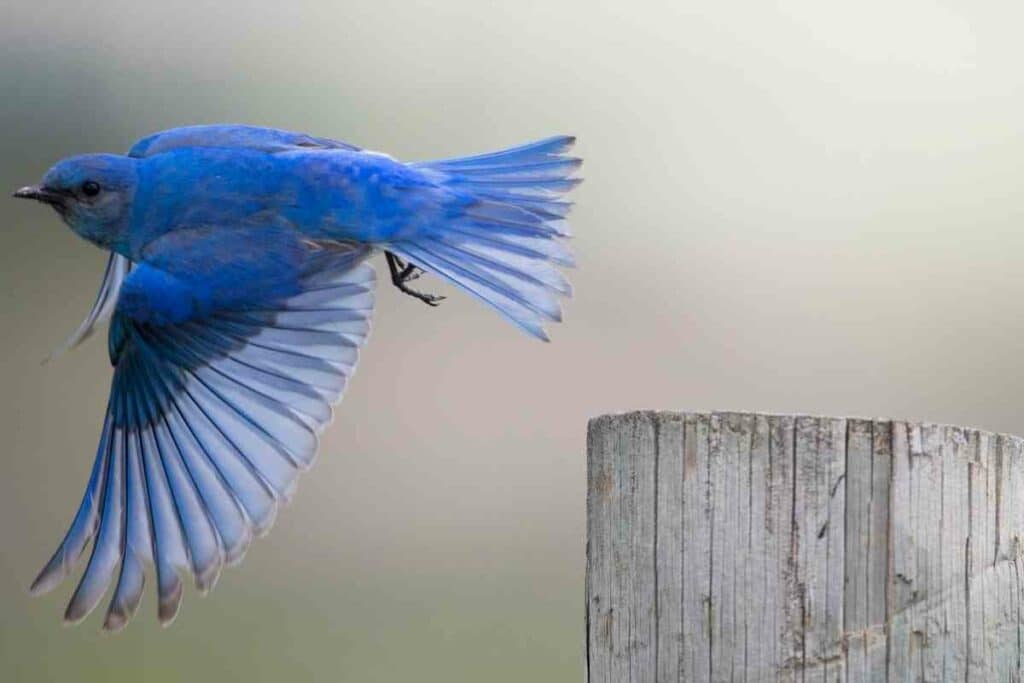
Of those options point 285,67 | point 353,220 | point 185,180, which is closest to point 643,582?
point 353,220

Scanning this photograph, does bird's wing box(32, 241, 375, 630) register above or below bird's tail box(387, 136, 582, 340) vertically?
below

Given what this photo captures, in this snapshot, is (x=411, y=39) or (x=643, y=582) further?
(x=411, y=39)

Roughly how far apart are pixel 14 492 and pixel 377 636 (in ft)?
5.19

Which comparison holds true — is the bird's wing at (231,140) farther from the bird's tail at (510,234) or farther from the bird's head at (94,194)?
the bird's tail at (510,234)

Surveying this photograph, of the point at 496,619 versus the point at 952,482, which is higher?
the point at 952,482

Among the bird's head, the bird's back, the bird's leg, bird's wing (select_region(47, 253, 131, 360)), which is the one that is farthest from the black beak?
the bird's leg

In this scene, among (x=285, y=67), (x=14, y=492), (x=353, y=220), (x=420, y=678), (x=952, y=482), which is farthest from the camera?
(x=285, y=67)

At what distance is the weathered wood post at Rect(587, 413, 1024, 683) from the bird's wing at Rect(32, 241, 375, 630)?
6.24 ft

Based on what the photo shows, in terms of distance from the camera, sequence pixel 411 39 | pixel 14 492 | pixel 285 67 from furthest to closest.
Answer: pixel 411 39 → pixel 285 67 → pixel 14 492

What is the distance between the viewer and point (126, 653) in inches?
249

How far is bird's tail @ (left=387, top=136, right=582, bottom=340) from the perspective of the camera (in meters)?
3.94

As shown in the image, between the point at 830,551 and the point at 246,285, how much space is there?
2.47 m

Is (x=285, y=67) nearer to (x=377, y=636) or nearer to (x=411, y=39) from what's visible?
(x=411, y=39)

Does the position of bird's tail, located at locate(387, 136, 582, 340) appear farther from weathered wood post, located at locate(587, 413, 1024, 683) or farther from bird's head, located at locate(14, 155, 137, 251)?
weathered wood post, located at locate(587, 413, 1024, 683)
